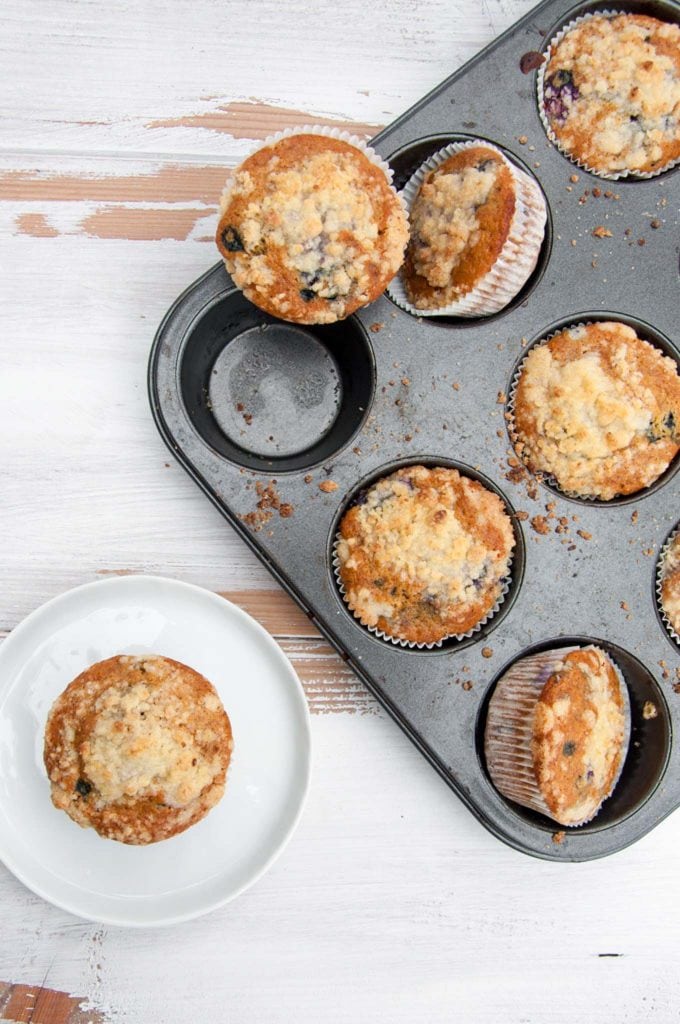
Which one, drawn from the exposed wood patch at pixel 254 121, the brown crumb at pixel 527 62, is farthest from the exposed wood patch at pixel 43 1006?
the brown crumb at pixel 527 62

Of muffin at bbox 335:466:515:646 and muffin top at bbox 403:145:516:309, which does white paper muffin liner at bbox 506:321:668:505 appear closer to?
muffin at bbox 335:466:515:646

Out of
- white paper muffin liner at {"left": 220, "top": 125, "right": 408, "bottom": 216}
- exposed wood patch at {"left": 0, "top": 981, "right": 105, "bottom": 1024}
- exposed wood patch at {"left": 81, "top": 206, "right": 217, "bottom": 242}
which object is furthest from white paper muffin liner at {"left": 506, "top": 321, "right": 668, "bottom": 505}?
exposed wood patch at {"left": 0, "top": 981, "right": 105, "bottom": 1024}

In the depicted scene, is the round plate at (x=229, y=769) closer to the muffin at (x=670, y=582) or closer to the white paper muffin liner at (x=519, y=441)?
the white paper muffin liner at (x=519, y=441)

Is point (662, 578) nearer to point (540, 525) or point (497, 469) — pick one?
point (540, 525)

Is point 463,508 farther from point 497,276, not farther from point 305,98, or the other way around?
point 305,98

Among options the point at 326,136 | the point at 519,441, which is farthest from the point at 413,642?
the point at 326,136

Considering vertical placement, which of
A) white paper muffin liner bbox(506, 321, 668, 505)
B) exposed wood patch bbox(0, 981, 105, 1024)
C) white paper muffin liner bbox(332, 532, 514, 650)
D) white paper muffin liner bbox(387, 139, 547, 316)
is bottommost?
exposed wood patch bbox(0, 981, 105, 1024)

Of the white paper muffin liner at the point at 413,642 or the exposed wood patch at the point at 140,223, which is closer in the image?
the white paper muffin liner at the point at 413,642
